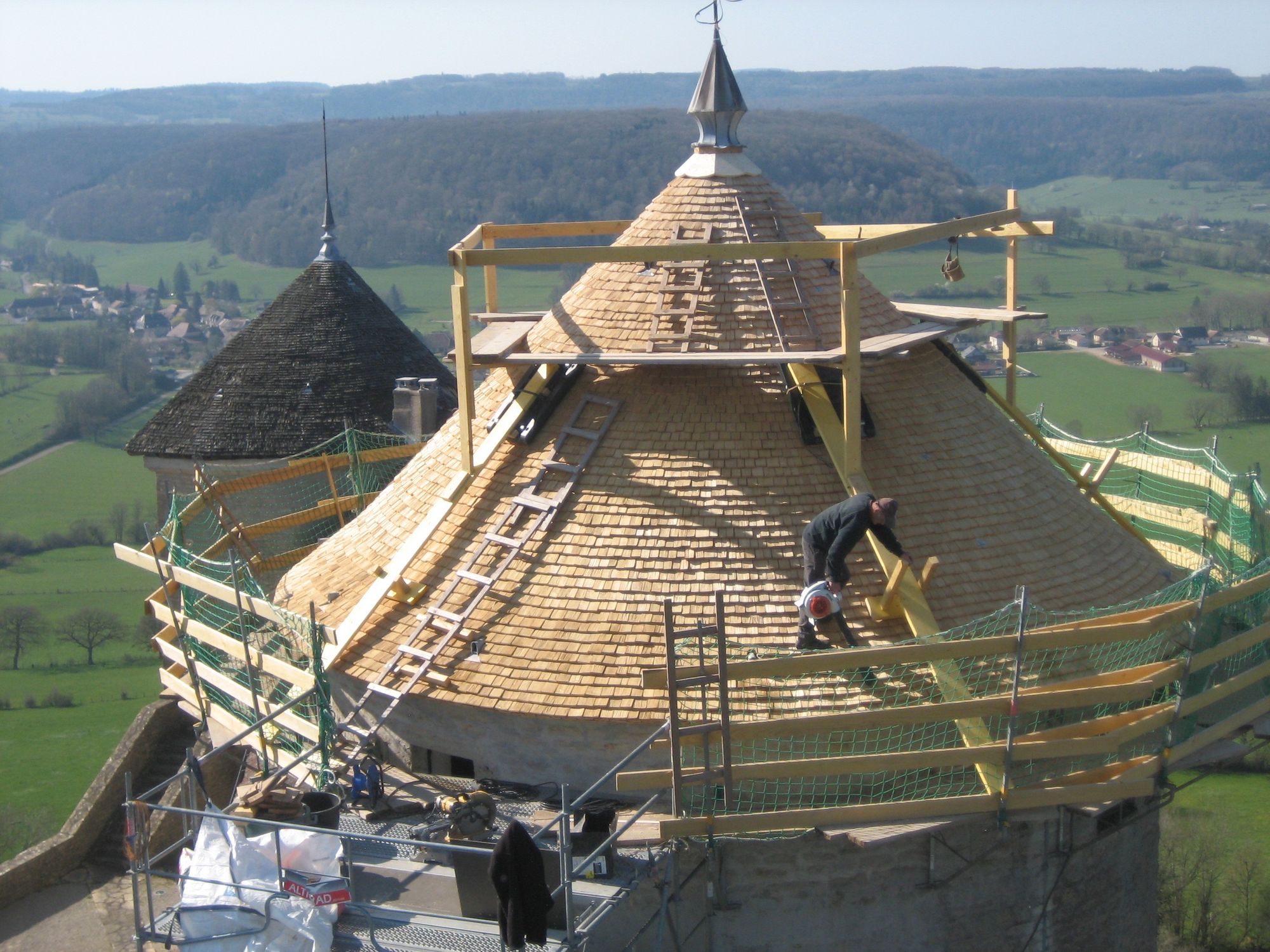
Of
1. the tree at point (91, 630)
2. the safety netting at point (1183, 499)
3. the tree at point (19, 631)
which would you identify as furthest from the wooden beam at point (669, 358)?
the tree at point (19, 631)

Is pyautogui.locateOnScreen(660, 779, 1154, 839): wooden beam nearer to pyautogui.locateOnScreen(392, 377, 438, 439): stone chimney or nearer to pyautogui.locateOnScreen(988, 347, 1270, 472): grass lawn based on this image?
pyautogui.locateOnScreen(392, 377, 438, 439): stone chimney

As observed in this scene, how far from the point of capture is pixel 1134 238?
13100 centimetres

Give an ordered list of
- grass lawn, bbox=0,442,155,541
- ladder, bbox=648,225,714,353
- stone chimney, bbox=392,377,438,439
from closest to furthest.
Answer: ladder, bbox=648,225,714,353, stone chimney, bbox=392,377,438,439, grass lawn, bbox=0,442,155,541

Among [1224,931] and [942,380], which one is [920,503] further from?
[1224,931]

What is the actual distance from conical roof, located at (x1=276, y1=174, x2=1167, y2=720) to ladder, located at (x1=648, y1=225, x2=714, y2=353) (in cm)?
11

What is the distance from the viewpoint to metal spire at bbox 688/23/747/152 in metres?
16.5

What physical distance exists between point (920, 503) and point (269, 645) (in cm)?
699

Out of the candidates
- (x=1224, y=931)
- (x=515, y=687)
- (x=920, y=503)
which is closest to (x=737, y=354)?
(x=920, y=503)

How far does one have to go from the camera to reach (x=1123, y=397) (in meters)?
76.9

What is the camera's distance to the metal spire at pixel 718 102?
16.5 meters

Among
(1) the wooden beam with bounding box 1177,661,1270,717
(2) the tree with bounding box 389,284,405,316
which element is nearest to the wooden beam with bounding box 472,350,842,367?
(1) the wooden beam with bounding box 1177,661,1270,717

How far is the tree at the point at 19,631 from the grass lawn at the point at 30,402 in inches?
1079

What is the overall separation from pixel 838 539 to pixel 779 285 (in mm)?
3633

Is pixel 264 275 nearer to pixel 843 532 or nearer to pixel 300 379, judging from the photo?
pixel 300 379
